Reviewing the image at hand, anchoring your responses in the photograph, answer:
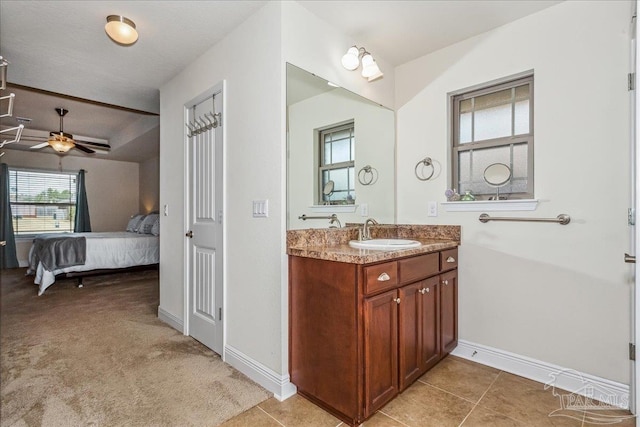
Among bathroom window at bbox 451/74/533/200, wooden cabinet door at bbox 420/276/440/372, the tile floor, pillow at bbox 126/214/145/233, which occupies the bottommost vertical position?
the tile floor

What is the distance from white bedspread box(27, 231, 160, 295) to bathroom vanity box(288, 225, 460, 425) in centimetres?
435

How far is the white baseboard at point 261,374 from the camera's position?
1.93m

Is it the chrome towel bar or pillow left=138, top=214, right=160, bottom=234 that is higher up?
the chrome towel bar

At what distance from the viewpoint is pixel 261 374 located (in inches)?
81.1

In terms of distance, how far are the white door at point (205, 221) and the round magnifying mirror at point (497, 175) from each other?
196cm

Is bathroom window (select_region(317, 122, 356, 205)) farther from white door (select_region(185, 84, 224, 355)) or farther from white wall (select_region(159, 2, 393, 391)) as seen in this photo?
white door (select_region(185, 84, 224, 355))

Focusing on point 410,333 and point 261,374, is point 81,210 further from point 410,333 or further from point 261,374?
point 410,333

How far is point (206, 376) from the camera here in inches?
85.2

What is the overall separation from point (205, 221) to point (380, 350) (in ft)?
5.53

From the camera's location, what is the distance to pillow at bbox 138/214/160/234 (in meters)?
5.84

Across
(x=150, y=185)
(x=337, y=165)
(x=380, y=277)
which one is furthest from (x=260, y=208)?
(x=150, y=185)

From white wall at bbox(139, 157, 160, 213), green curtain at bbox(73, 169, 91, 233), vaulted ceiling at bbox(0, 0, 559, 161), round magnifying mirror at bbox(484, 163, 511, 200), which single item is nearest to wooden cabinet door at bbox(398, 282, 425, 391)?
round magnifying mirror at bbox(484, 163, 511, 200)

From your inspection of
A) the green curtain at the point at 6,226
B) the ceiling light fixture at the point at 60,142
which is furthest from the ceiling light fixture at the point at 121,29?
the green curtain at the point at 6,226

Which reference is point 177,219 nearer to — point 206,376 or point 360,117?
point 206,376
